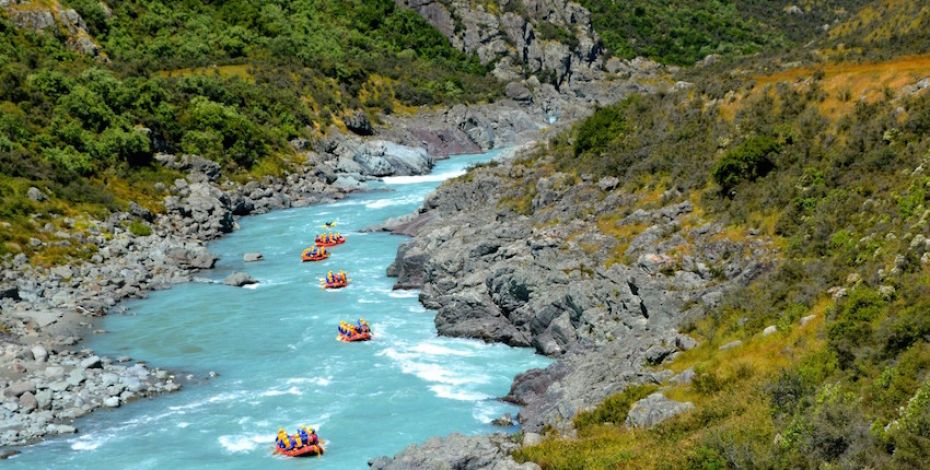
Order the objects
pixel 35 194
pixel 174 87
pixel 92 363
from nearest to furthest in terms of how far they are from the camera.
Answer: pixel 92 363 < pixel 35 194 < pixel 174 87

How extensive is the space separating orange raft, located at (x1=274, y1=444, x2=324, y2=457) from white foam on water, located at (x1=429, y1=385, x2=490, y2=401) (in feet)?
24.6

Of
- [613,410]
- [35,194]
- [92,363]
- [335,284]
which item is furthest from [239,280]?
[613,410]

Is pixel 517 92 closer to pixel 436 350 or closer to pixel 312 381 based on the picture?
pixel 436 350

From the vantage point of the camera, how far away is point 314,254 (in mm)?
68000

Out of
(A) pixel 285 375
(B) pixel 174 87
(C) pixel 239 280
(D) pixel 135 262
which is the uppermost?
(B) pixel 174 87

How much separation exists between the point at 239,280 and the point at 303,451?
2973 centimetres

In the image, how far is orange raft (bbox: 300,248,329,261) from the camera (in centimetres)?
6777

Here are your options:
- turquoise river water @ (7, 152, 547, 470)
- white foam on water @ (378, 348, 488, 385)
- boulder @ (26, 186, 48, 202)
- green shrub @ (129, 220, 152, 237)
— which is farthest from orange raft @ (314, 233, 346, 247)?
white foam on water @ (378, 348, 488, 385)

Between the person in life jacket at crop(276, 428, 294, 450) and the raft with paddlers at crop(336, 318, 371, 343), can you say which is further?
the raft with paddlers at crop(336, 318, 371, 343)

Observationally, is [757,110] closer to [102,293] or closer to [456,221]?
[456,221]

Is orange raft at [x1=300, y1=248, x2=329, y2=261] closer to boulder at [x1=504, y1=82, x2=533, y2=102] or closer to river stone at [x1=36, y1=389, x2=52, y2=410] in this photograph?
river stone at [x1=36, y1=389, x2=52, y2=410]

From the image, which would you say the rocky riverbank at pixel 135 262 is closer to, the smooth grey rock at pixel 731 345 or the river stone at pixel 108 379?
the river stone at pixel 108 379

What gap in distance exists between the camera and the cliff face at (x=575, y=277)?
35688mm

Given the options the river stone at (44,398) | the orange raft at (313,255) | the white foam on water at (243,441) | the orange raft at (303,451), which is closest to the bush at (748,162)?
the orange raft at (303,451)
